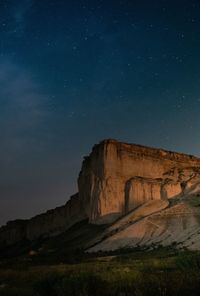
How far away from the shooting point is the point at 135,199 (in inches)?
2968

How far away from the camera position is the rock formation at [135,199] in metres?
53.0

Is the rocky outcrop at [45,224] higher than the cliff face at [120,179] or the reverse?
the reverse

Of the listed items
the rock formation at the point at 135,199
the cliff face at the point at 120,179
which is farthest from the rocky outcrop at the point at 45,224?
the cliff face at the point at 120,179

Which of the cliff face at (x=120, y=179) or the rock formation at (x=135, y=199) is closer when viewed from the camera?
the rock formation at (x=135, y=199)

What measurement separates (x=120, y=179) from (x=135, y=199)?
244 inches

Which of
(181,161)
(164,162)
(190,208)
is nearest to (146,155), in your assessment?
(164,162)

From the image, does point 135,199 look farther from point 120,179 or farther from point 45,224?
point 45,224

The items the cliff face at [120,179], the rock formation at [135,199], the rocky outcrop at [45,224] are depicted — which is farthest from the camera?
the rocky outcrop at [45,224]

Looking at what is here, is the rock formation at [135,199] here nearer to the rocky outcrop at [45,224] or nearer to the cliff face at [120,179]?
the cliff face at [120,179]

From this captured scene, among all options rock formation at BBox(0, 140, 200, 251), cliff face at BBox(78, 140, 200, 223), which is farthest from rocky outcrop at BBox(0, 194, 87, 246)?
cliff face at BBox(78, 140, 200, 223)

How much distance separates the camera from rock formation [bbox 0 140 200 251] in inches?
2087

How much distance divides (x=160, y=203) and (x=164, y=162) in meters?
24.2

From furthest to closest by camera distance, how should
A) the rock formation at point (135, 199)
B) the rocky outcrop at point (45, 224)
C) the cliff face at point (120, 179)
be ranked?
1. the rocky outcrop at point (45, 224)
2. the cliff face at point (120, 179)
3. the rock formation at point (135, 199)

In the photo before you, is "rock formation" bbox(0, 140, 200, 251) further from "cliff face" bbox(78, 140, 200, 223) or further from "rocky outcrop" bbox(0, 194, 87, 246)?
"rocky outcrop" bbox(0, 194, 87, 246)
